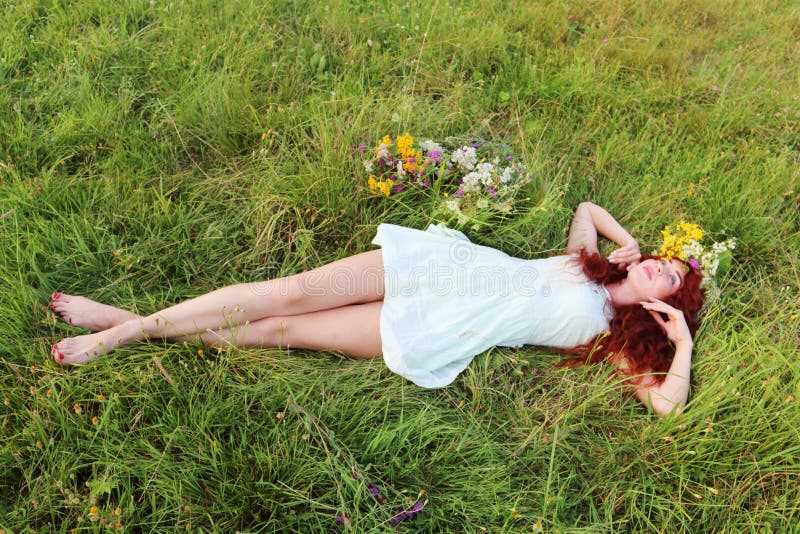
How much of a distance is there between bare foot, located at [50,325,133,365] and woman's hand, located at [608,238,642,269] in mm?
2693

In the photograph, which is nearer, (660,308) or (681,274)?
(660,308)

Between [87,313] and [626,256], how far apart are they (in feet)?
9.83

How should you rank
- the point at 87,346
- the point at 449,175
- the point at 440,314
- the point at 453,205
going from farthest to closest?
the point at 449,175 → the point at 453,205 → the point at 440,314 → the point at 87,346

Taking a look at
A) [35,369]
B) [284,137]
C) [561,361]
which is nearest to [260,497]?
[35,369]

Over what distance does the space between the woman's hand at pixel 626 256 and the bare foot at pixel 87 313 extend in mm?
2696

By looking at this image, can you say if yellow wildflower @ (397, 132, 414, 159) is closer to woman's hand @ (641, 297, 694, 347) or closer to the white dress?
the white dress

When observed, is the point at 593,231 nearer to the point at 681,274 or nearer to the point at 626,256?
the point at 626,256

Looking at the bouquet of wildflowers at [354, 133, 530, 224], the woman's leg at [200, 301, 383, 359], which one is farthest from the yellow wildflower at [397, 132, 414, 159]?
the woman's leg at [200, 301, 383, 359]

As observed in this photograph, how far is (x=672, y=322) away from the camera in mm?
2859

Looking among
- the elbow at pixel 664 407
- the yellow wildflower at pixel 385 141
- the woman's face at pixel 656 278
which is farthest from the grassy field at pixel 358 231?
the woman's face at pixel 656 278

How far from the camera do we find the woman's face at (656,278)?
288 cm

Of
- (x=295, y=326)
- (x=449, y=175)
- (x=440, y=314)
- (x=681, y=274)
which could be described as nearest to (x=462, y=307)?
(x=440, y=314)

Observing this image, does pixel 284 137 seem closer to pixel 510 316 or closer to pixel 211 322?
pixel 211 322

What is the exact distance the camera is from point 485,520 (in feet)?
7.55
